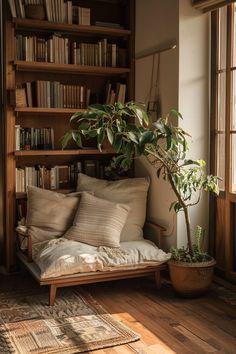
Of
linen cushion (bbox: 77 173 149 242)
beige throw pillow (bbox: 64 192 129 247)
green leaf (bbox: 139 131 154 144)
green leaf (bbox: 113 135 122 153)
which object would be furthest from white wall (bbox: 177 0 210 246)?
green leaf (bbox: 113 135 122 153)

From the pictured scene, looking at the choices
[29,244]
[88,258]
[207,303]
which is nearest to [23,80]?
[29,244]

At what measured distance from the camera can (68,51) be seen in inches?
184

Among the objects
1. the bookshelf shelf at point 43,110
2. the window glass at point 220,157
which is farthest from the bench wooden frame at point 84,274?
the bookshelf shelf at point 43,110

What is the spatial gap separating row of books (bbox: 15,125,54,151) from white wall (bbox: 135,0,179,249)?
0.87 metres

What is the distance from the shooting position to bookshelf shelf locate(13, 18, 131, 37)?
14.4 ft

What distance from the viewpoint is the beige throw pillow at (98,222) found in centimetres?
409

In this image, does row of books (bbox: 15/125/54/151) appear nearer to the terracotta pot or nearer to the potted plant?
the potted plant

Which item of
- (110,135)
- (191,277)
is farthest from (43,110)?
(191,277)

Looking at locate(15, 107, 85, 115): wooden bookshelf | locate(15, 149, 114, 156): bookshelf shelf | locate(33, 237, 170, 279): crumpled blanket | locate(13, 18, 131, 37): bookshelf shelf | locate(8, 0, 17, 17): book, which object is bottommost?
locate(33, 237, 170, 279): crumpled blanket

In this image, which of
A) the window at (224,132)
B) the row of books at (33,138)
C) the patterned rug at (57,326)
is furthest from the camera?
the row of books at (33,138)

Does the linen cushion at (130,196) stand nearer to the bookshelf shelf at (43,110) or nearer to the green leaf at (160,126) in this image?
the bookshelf shelf at (43,110)

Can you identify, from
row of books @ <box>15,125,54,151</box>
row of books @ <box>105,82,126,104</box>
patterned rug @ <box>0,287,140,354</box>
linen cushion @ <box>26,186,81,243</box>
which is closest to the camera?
patterned rug @ <box>0,287,140,354</box>

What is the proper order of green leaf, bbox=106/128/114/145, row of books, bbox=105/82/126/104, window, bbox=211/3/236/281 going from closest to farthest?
green leaf, bbox=106/128/114/145, window, bbox=211/3/236/281, row of books, bbox=105/82/126/104

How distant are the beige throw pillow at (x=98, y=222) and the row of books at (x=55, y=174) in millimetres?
521
